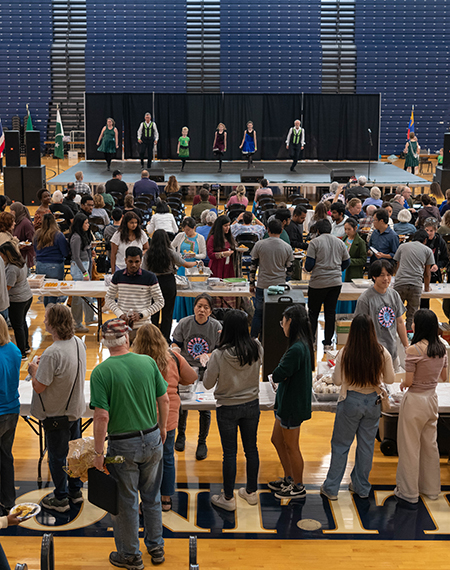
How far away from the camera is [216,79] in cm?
2461

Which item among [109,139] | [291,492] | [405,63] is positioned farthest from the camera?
[405,63]

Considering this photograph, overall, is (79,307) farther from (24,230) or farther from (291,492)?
(291,492)

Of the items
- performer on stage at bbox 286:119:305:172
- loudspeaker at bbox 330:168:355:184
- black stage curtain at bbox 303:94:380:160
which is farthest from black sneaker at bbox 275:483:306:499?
black stage curtain at bbox 303:94:380:160

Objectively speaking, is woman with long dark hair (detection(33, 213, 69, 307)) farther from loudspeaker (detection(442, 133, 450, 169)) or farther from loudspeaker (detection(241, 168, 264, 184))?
loudspeaker (detection(442, 133, 450, 169))

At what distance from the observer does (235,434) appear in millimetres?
4254

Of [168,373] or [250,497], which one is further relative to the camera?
[250,497]

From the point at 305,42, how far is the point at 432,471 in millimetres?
22126

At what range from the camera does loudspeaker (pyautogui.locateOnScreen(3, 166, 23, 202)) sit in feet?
52.4

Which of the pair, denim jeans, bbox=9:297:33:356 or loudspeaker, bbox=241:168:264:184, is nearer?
denim jeans, bbox=9:297:33:356

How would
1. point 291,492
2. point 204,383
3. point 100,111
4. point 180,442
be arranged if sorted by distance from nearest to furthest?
point 204,383, point 291,492, point 180,442, point 100,111

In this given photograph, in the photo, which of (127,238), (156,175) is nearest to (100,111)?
(156,175)

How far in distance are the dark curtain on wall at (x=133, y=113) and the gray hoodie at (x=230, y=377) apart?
1694 cm

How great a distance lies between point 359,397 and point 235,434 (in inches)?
31.6

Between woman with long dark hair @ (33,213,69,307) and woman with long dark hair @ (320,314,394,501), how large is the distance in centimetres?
386
